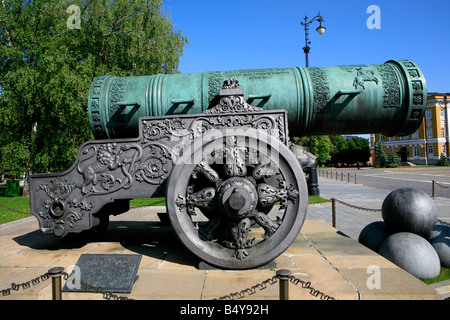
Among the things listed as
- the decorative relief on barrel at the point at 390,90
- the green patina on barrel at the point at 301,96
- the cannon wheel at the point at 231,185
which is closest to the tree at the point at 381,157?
the green patina on barrel at the point at 301,96

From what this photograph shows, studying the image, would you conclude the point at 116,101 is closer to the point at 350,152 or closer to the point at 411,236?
the point at 411,236

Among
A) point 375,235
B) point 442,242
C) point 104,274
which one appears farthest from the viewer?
point 375,235

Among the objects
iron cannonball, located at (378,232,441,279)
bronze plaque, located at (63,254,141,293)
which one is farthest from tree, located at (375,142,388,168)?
bronze plaque, located at (63,254,141,293)

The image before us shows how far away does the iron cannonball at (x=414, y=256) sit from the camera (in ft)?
12.4

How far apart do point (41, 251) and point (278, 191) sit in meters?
3.40

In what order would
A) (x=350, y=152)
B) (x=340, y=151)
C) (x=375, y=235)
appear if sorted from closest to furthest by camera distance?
(x=375, y=235) < (x=350, y=152) < (x=340, y=151)

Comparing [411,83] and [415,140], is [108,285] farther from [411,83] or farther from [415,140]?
[415,140]

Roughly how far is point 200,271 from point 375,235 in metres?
2.88

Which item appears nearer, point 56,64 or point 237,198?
point 237,198

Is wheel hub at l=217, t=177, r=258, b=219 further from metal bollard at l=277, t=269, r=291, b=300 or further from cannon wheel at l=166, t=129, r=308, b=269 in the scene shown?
metal bollard at l=277, t=269, r=291, b=300

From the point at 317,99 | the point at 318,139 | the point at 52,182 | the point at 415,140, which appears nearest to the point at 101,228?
the point at 52,182

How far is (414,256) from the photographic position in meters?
3.81

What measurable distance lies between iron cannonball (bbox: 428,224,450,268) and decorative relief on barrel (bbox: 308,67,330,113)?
8.84 ft

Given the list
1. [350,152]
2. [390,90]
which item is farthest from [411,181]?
[350,152]
